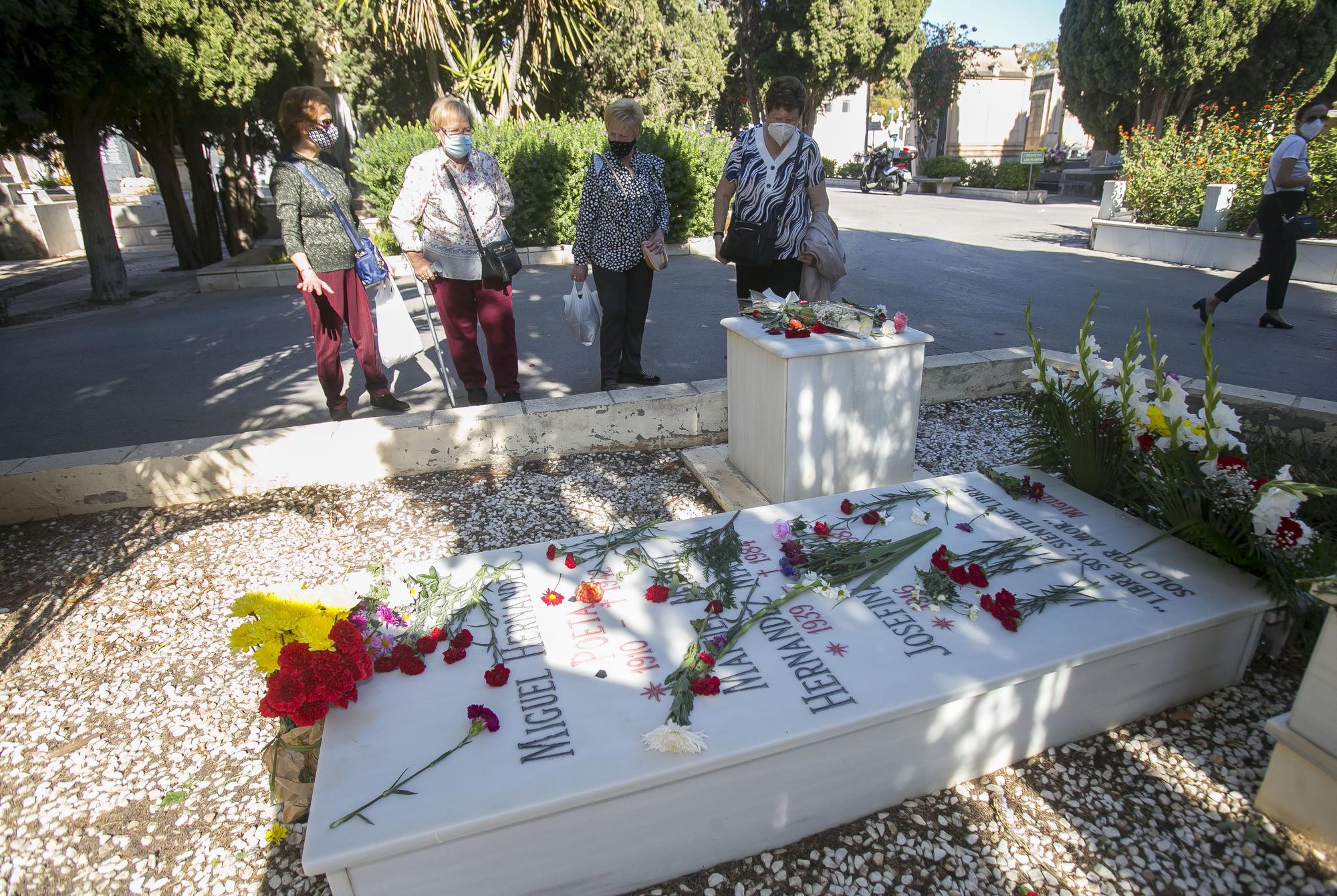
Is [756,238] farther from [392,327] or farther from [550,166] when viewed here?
[550,166]

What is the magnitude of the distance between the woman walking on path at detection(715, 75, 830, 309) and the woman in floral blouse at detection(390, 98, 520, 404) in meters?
1.22

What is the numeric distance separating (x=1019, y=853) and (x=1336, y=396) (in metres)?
4.20

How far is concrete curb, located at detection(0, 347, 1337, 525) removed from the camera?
353 centimetres

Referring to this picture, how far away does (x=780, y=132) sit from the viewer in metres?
3.73

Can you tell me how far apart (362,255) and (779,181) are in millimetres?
2204

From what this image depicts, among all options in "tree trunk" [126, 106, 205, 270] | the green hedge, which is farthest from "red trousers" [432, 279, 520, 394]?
"tree trunk" [126, 106, 205, 270]

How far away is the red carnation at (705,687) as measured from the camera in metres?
1.84

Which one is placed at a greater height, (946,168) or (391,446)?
(946,168)

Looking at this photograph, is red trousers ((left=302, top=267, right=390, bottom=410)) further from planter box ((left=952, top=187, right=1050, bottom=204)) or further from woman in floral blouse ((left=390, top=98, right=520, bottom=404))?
planter box ((left=952, top=187, right=1050, bottom=204))

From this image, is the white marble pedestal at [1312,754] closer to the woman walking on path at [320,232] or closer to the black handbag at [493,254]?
the black handbag at [493,254]

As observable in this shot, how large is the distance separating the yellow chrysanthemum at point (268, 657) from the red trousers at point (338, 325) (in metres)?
2.42

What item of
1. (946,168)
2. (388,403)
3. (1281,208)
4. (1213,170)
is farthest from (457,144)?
(946,168)

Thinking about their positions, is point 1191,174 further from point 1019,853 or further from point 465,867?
point 465,867

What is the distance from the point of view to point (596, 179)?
396 centimetres
